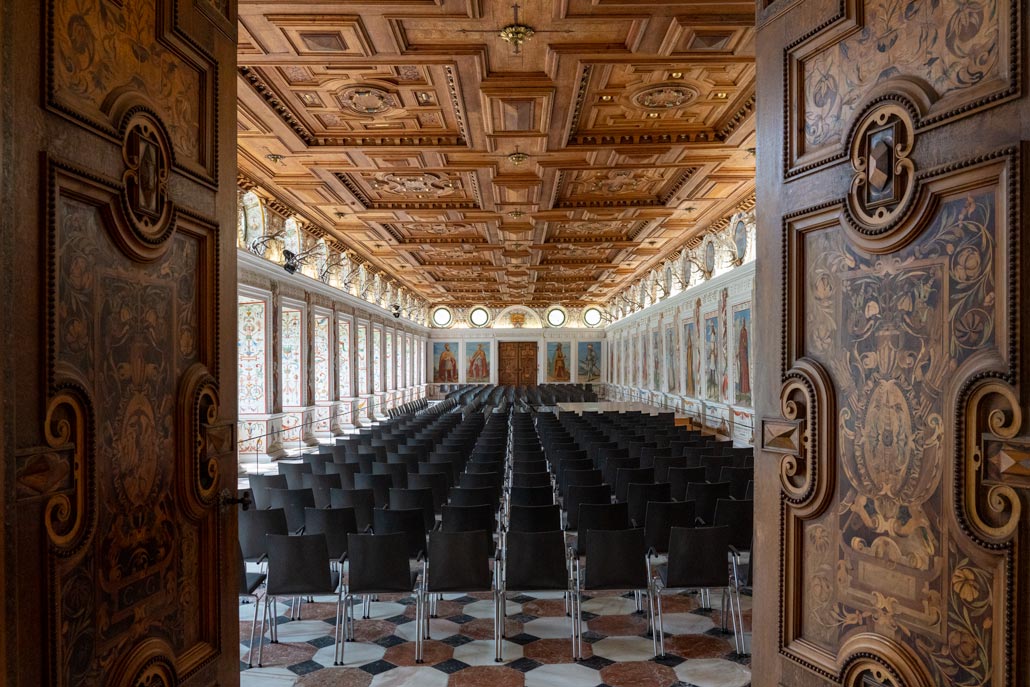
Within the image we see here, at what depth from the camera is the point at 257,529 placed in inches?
206

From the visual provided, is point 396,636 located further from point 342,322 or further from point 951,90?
point 342,322

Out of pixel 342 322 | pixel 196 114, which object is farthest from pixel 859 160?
pixel 342 322

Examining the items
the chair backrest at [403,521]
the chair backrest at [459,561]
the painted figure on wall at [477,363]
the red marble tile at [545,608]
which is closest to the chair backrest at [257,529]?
the chair backrest at [403,521]

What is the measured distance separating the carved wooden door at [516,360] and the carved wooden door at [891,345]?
124 ft

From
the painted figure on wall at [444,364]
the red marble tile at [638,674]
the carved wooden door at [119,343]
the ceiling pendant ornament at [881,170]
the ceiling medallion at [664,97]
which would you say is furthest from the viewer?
the painted figure on wall at [444,364]

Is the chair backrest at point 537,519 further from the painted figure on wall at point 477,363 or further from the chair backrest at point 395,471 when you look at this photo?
the painted figure on wall at point 477,363

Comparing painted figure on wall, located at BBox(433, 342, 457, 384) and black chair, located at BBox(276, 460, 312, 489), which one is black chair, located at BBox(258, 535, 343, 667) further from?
painted figure on wall, located at BBox(433, 342, 457, 384)

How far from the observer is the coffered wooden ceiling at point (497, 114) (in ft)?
21.8

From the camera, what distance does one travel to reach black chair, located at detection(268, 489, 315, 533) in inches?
247

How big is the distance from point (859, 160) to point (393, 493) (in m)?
5.16

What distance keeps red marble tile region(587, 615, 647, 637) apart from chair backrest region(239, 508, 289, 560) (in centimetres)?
260

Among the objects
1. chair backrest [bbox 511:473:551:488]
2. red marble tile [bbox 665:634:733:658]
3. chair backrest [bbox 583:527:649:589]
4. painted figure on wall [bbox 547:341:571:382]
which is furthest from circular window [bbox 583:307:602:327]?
chair backrest [bbox 583:527:649:589]

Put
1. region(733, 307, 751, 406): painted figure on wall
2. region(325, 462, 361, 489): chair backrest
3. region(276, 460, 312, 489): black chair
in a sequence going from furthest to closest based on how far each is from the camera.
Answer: region(733, 307, 751, 406): painted figure on wall < region(325, 462, 361, 489): chair backrest < region(276, 460, 312, 489): black chair

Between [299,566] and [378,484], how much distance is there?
248 cm
